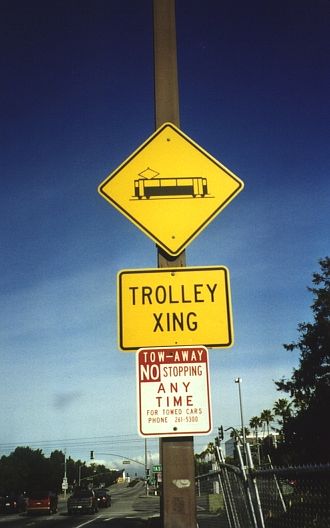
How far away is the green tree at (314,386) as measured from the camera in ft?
132

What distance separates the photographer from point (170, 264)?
3.18m

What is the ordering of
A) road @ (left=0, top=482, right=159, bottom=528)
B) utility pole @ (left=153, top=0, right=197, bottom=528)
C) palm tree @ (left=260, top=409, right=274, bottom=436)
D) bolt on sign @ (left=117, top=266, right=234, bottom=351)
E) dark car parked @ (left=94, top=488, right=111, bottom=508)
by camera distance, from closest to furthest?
utility pole @ (left=153, top=0, right=197, bottom=528), bolt on sign @ (left=117, top=266, right=234, bottom=351), road @ (left=0, top=482, right=159, bottom=528), dark car parked @ (left=94, top=488, right=111, bottom=508), palm tree @ (left=260, top=409, right=274, bottom=436)

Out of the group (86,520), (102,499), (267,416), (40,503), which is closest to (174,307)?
(86,520)

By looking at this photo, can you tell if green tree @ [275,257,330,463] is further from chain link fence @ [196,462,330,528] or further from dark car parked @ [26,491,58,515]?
chain link fence @ [196,462,330,528]

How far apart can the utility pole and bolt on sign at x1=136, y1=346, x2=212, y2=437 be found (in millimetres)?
113

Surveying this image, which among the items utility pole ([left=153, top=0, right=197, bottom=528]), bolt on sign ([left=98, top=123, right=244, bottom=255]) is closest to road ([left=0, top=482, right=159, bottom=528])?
utility pole ([left=153, top=0, right=197, bottom=528])

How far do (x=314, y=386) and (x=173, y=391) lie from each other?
1690 inches

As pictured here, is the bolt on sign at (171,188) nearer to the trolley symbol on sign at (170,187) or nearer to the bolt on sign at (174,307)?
the trolley symbol on sign at (170,187)

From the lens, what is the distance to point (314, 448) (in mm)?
40406

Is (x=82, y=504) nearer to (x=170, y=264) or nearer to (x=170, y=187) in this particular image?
(x=170, y=264)

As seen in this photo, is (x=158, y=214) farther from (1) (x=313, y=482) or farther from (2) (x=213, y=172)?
(1) (x=313, y=482)

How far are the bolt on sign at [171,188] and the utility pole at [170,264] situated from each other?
16 cm

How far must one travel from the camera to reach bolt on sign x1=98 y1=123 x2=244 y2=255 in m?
3.25

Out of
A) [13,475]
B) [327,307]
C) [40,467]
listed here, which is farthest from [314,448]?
[40,467]
